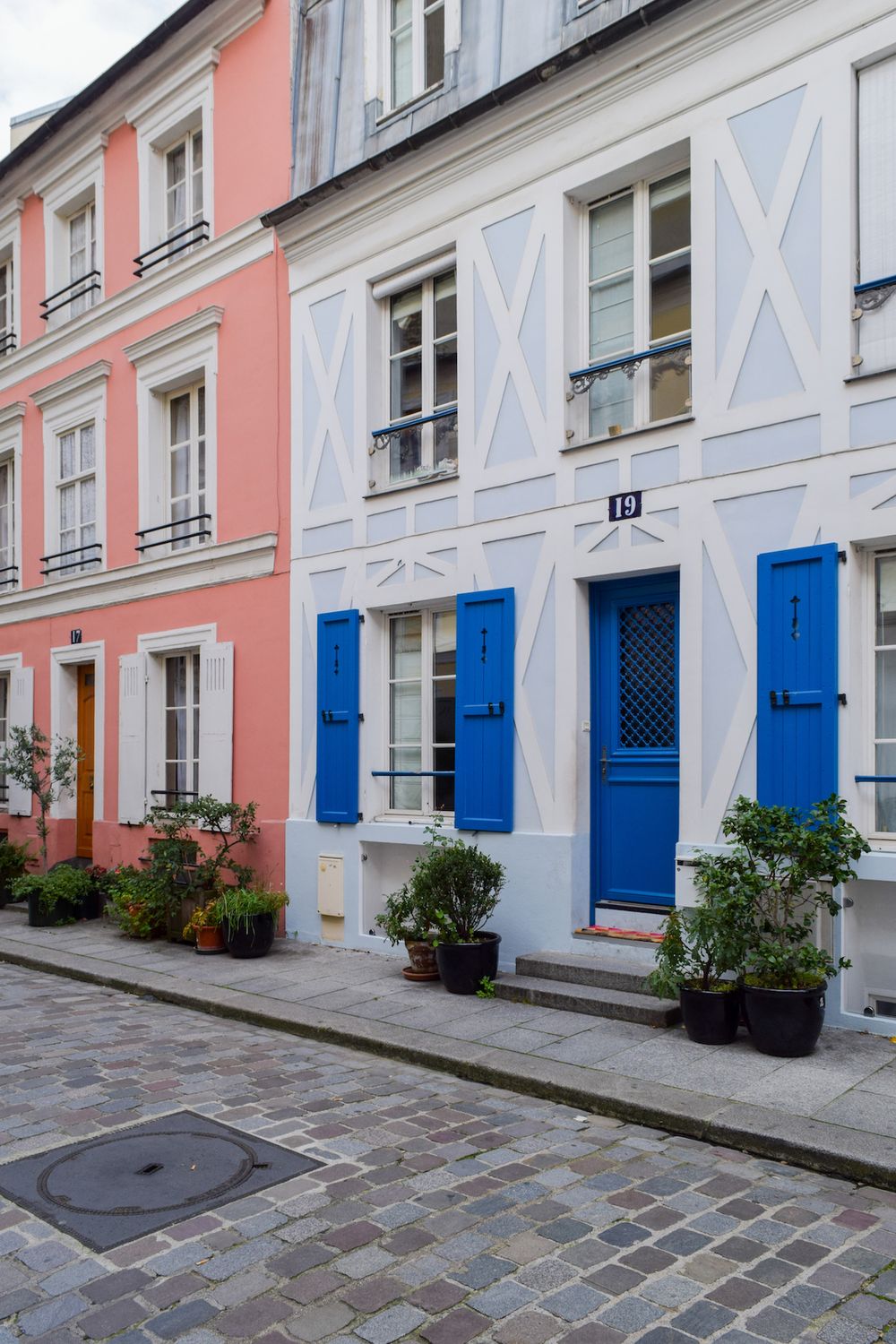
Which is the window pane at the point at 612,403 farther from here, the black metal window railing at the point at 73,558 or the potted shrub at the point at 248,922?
the black metal window railing at the point at 73,558

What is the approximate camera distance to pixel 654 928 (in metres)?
7.39

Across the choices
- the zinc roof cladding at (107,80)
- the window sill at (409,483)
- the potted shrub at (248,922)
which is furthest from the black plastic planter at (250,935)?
the zinc roof cladding at (107,80)

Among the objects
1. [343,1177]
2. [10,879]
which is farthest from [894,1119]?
[10,879]

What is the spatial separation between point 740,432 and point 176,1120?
16.5 feet

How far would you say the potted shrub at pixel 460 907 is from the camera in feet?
24.3

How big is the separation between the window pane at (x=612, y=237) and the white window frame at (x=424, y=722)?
277 centimetres

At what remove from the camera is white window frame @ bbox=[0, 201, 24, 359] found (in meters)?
14.8

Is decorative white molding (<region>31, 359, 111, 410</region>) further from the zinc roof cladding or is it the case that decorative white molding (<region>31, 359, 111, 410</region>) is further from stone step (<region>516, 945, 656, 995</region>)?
stone step (<region>516, 945, 656, 995</region>)

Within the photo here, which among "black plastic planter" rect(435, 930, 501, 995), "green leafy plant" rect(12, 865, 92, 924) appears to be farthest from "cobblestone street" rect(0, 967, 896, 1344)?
"green leafy plant" rect(12, 865, 92, 924)

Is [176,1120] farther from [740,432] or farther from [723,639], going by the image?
[740,432]

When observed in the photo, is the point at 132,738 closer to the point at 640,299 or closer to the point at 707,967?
the point at 640,299

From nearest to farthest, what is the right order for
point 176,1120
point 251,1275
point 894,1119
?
point 251,1275, point 894,1119, point 176,1120

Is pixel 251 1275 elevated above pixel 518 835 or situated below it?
below

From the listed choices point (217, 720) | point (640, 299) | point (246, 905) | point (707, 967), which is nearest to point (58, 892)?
point (217, 720)
